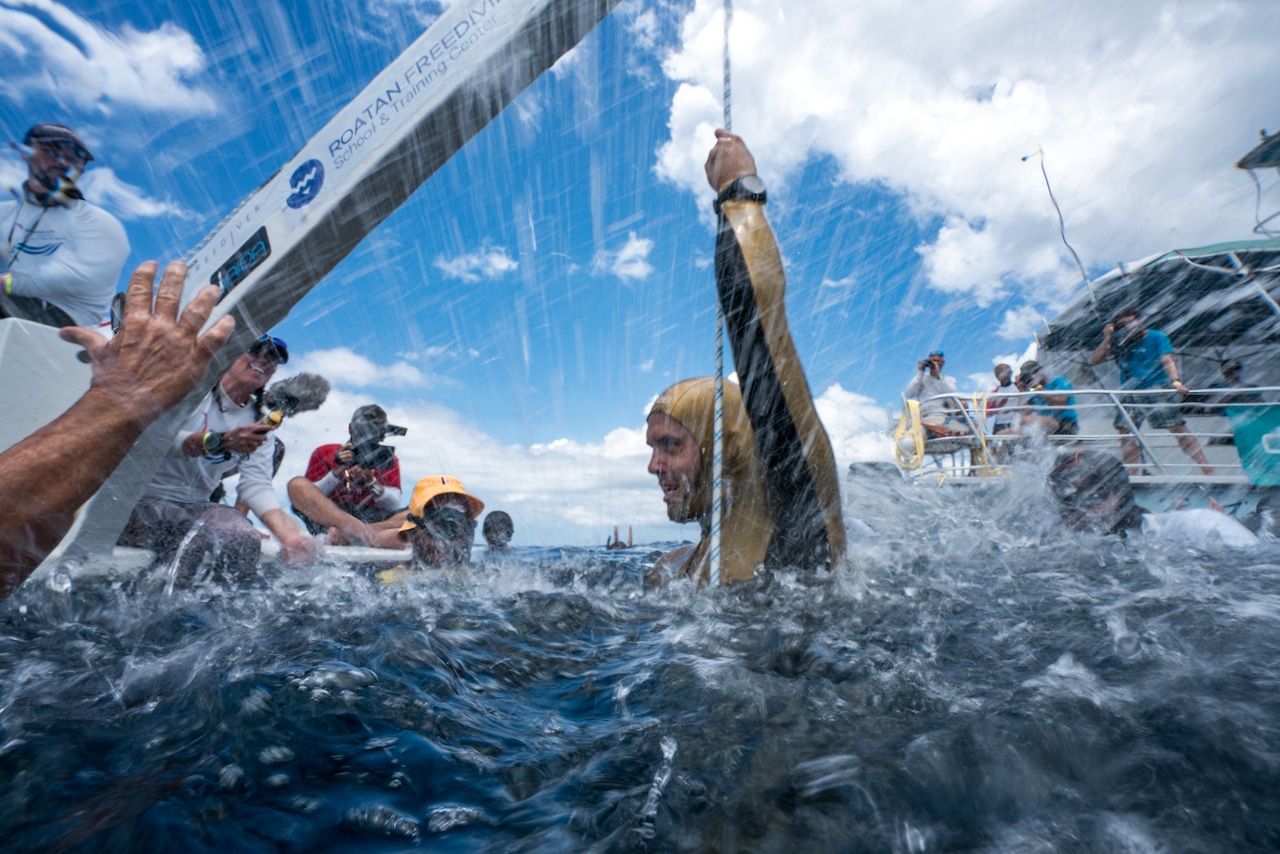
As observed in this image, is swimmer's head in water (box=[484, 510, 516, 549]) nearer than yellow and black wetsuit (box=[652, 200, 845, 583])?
No

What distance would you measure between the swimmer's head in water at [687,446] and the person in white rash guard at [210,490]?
2.29 metres

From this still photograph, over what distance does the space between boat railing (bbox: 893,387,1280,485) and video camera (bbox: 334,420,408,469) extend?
5814 millimetres

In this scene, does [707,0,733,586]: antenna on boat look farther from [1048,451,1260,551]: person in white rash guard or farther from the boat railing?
the boat railing

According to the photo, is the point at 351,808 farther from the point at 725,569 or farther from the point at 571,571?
the point at 571,571

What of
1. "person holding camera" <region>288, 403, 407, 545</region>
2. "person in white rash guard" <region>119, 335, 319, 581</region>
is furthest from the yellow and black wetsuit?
"person holding camera" <region>288, 403, 407, 545</region>

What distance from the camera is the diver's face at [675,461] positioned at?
2.89 m

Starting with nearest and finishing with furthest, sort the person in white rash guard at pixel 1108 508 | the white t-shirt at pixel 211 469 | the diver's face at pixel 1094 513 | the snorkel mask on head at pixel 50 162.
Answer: the snorkel mask on head at pixel 50 162 < the white t-shirt at pixel 211 469 < the person in white rash guard at pixel 1108 508 < the diver's face at pixel 1094 513

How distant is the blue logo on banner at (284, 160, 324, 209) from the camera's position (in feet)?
7.59

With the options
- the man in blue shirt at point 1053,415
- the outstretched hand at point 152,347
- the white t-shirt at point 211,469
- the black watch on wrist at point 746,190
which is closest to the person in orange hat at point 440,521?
the white t-shirt at point 211,469

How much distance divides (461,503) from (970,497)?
5656mm

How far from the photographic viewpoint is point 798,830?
0.90m

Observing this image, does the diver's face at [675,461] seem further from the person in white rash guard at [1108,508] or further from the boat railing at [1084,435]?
the boat railing at [1084,435]

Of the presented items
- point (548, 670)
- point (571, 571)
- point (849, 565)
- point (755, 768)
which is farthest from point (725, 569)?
point (571, 571)

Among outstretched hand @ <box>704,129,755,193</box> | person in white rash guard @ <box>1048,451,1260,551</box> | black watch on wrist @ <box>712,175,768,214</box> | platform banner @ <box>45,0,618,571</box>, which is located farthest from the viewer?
person in white rash guard @ <box>1048,451,1260,551</box>
